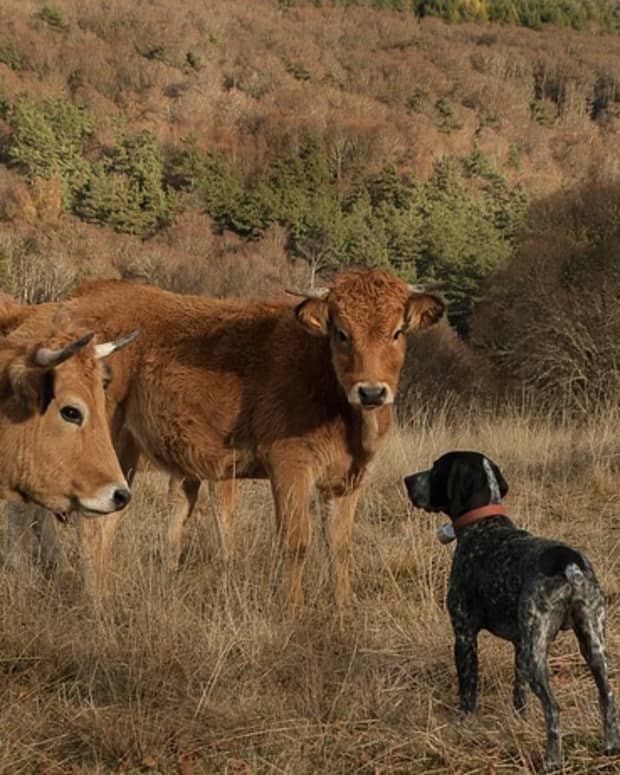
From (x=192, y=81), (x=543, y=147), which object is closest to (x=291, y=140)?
(x=192, y=81)

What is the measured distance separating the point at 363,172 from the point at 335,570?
71.7 metres

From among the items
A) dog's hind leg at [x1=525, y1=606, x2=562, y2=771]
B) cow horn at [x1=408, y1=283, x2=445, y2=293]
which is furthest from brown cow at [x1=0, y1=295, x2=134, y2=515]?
cow horn at [x1=408, y1=283, x2=445, y2=293]

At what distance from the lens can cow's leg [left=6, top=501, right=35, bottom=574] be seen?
6.90 meters

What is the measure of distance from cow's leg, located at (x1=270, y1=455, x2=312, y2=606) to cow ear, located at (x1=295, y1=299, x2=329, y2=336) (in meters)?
0.84

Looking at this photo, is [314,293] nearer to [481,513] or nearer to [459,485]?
[459,485]

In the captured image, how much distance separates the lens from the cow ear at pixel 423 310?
6.88 metres

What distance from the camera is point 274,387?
6996 mm

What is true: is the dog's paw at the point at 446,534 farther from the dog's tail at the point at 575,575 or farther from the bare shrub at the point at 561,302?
the bare shrub at the point at 561,302

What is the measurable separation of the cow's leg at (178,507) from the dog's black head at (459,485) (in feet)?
10.2

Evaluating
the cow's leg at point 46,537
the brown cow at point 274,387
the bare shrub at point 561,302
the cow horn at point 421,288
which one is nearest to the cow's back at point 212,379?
the brown cow at point 274,387

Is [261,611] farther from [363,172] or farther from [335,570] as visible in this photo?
[363,172]

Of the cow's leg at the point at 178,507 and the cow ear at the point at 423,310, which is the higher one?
the cow ear at the point at 423,310

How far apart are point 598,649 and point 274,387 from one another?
3555mm

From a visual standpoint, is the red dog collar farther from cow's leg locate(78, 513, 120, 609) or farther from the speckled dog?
cow's leg locate(78, 513, 120, 609)
